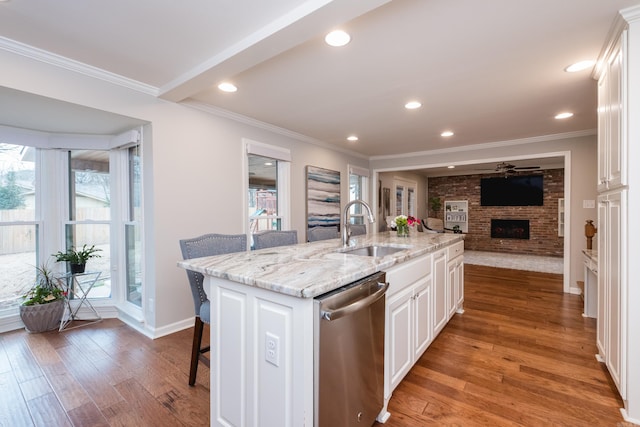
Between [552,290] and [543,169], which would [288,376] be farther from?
[543,169]

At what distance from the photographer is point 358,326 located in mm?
1360

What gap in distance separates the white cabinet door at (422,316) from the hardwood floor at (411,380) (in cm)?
18

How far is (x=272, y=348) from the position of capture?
1227 mm

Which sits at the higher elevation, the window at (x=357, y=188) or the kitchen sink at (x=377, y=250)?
the window at (x=357, y=188)

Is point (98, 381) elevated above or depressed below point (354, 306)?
below

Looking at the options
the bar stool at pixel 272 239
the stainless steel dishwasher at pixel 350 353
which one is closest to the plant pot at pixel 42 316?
the bar stool at pixel 272 239

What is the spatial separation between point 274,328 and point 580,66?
9.49 feet

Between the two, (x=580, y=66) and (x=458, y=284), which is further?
(x=458, y=284)

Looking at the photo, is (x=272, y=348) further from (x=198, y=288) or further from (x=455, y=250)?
(x=455, y=250)

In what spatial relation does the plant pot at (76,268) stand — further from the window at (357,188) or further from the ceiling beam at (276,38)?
the window at (357,188)

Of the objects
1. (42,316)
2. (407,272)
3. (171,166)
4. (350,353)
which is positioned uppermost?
(171,166)

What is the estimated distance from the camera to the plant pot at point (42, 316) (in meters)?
2.73

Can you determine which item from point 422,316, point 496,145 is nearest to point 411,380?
point 422,316

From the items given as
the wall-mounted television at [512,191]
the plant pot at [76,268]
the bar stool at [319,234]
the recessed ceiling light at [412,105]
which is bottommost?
Answer: the plant pot at [76,268]
